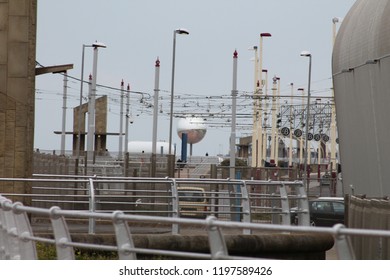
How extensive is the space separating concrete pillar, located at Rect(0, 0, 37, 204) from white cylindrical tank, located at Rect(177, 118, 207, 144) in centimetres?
13452

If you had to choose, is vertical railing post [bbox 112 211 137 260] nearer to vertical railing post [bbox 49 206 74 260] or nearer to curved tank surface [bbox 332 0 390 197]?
vertical railing post [bbox 49 206 74 260]

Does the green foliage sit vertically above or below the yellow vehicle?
below

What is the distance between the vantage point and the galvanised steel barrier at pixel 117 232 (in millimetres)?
7609

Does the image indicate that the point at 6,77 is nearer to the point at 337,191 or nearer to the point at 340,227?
the point at 340,227

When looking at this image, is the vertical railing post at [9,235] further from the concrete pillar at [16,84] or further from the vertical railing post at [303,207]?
the vertical railing post at [303,207]

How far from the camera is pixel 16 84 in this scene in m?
21.9

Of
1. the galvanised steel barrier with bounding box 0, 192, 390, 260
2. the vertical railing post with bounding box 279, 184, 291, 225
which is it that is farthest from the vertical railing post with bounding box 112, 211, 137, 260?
the vertical railing post with bounding box 279, 184, 291, 225

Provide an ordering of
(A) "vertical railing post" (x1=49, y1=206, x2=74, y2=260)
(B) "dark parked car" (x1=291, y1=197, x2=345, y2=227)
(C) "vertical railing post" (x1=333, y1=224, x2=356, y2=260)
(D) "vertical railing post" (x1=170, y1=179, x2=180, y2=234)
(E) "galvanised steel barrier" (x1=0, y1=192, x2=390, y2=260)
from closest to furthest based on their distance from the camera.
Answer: (C) "vertical railing post" (x1=333, y1=224, x2=356, y2=260), (E) "galvanised steel barrier" (x1=0, y1=192, x2=390, y2=260), (A) "vertical railing post" (x1=49, y1=206, x2=74, y2=260), (D) "vertical railing post" (x1=170, y1=179, x2=180, y2=234), (B) "dark parked car" (x1=291, y1=197, x2=345, y2=227)

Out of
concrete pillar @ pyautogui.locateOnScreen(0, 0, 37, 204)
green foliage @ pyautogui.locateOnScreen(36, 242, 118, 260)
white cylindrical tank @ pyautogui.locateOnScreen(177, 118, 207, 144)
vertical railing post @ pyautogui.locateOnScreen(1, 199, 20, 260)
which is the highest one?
white cylindrical tank @ pyautogui.locateOnScreen(177, 118, 207, 144)

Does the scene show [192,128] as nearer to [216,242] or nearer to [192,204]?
[192,204]

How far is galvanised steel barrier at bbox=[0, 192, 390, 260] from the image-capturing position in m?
7.61

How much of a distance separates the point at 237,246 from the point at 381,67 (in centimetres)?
1206

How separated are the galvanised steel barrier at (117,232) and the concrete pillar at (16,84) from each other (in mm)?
9106

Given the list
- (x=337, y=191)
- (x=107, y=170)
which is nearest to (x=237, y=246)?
(x=107, y=170)
